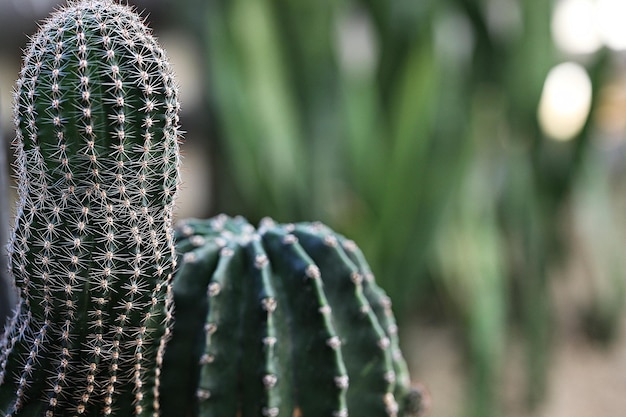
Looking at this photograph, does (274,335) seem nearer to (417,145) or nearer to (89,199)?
(89,199)

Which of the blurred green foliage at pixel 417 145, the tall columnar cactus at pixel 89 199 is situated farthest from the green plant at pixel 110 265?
the blurred green foliage at pixel 417 145

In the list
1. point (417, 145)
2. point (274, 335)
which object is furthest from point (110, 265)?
point (417, 145)


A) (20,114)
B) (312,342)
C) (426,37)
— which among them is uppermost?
(426,37)

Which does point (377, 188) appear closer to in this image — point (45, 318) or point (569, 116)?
point (569, 116)

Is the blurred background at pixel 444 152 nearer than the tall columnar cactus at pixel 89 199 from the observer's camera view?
No

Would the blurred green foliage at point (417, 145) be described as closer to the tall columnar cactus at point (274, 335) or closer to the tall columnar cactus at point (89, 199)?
the tall columnar cactus at point (274, 335)

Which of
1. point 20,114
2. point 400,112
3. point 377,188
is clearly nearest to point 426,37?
point 400,112
